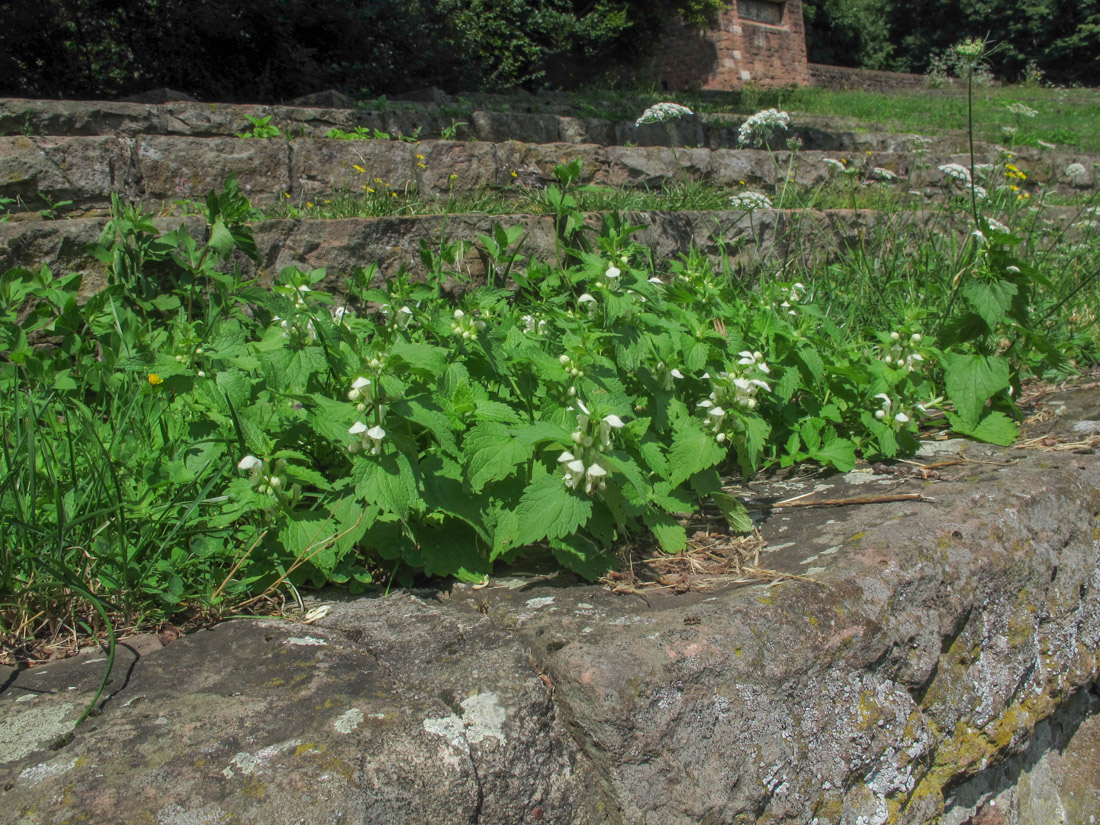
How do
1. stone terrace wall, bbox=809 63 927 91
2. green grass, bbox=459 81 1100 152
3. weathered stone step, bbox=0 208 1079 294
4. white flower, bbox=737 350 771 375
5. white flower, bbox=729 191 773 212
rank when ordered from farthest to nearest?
stone terrace wall, bbox=809 63 927 91 → green grass, bbox=459 81 1100 152 → white flower, bbox=729 191 773 212 → weathered stone step, bbox=0 208 1079 294 → white flower, bbox=737 350 771 375

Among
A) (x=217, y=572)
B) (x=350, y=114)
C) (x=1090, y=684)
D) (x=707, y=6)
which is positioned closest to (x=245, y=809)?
(x=217, y=572)

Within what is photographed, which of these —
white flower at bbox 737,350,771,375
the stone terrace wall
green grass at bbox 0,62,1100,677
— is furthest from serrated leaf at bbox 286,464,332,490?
the stone terrace wall

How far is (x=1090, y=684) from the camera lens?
78.1 inches

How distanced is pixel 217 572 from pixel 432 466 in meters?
0.53

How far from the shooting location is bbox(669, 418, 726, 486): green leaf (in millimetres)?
1929

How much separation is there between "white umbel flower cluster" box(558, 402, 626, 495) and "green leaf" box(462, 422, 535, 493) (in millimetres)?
101

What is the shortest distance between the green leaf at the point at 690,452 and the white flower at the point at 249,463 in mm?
1006

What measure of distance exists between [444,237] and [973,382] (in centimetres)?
212

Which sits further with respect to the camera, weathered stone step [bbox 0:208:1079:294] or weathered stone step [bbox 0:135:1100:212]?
weathered stone step [bbox 0:135:1100:212]

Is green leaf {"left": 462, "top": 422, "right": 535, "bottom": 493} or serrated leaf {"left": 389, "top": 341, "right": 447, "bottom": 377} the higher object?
serrated leaf {"left": 389, "top": 341, "right": 447, "bottom": 377}

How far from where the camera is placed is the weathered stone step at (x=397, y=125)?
145 inches

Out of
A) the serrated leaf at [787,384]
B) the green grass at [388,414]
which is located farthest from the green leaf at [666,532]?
the serrated leaf at [787,384]

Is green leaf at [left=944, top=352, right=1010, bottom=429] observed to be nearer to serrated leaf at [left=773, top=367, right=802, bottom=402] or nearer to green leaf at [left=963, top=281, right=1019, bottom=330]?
green leaf at [left=963, top=281, right=1019, bottom=330]

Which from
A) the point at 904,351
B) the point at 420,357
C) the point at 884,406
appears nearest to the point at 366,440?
the point at 420,357
